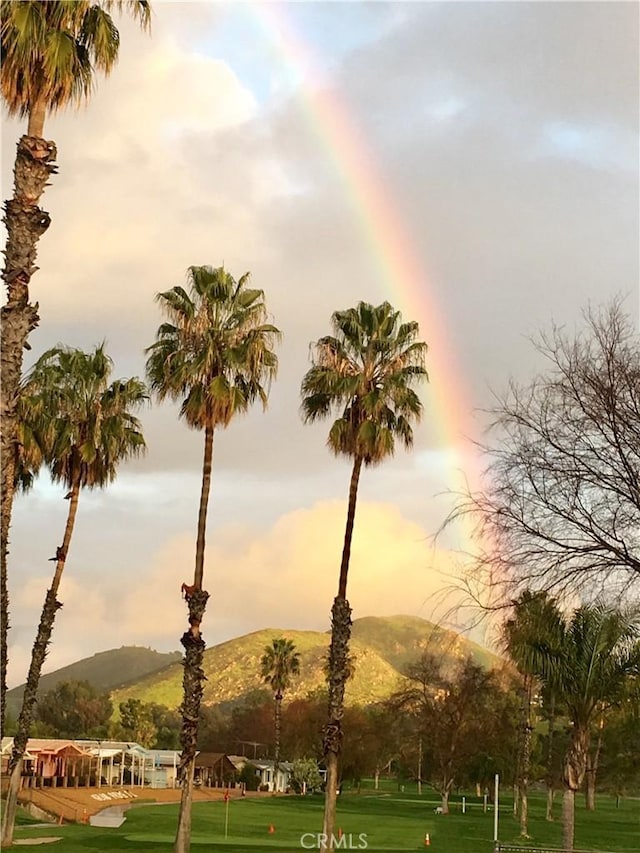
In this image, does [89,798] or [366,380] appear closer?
[366,380]

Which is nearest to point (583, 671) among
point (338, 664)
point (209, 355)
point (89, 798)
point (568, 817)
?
point (568, 817)

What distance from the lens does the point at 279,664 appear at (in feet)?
373

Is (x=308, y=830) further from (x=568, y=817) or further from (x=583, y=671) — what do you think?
(x=583, y=671)

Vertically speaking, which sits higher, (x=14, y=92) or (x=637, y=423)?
(x=14, y=92)

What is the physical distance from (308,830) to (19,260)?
4500 cm

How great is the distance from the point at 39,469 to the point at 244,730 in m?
122

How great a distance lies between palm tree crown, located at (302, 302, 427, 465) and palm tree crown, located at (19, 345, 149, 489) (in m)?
6.99

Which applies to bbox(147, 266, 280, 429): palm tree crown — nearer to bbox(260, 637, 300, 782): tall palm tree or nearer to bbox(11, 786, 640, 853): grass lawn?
bbox(11, 786, 640, 853): grass lawn

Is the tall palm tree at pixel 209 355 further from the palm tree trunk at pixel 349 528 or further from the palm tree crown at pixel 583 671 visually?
the palm tree crown at pixel 583 671

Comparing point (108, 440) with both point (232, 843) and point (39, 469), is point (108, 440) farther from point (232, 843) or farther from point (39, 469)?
point (232, 843)

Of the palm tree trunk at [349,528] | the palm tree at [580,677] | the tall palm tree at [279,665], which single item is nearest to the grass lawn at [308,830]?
the palm tree at [580,677]

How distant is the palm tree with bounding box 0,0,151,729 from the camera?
49.2 ft

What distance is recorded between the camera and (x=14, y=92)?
1733 centimetres

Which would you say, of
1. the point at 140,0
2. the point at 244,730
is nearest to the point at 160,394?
the point at 140,0
